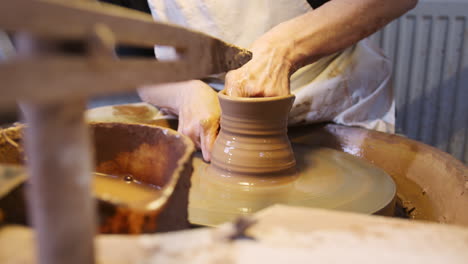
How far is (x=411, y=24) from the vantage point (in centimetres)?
263

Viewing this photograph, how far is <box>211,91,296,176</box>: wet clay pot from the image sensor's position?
3.62ft

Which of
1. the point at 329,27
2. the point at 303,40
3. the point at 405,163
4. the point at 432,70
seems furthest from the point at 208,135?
the point at 432,70

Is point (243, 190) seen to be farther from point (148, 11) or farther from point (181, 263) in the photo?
point (148, 11)

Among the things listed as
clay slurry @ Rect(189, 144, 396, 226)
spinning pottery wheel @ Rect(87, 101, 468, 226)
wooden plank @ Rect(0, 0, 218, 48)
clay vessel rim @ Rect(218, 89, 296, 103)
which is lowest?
spinning pottery wheel @ Rect(87, 101, 468, 226)

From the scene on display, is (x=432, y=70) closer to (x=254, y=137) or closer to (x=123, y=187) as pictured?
(x=254, y=137)

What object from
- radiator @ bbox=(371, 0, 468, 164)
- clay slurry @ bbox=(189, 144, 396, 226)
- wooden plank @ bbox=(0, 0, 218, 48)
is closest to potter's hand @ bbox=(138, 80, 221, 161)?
clay slurry @ bbox=(189, 144, 396, 226)

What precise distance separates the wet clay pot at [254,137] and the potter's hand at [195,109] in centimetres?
15

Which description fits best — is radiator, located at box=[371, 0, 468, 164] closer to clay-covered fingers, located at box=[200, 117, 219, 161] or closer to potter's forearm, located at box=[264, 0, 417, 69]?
potter's forearm, located at box=[264, 0, 417, 69]

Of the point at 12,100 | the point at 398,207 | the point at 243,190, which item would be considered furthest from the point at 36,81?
the point at 398,207

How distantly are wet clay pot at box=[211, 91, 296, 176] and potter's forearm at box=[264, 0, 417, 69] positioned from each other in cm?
30

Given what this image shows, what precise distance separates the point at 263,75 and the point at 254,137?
19cm

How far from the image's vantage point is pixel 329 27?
1.46 meters

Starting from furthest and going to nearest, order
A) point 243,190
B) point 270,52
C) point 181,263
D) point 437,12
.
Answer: point 437,12 < point 270,52 < point 243,190 < point 181,263

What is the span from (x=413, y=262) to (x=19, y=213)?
52 cm
